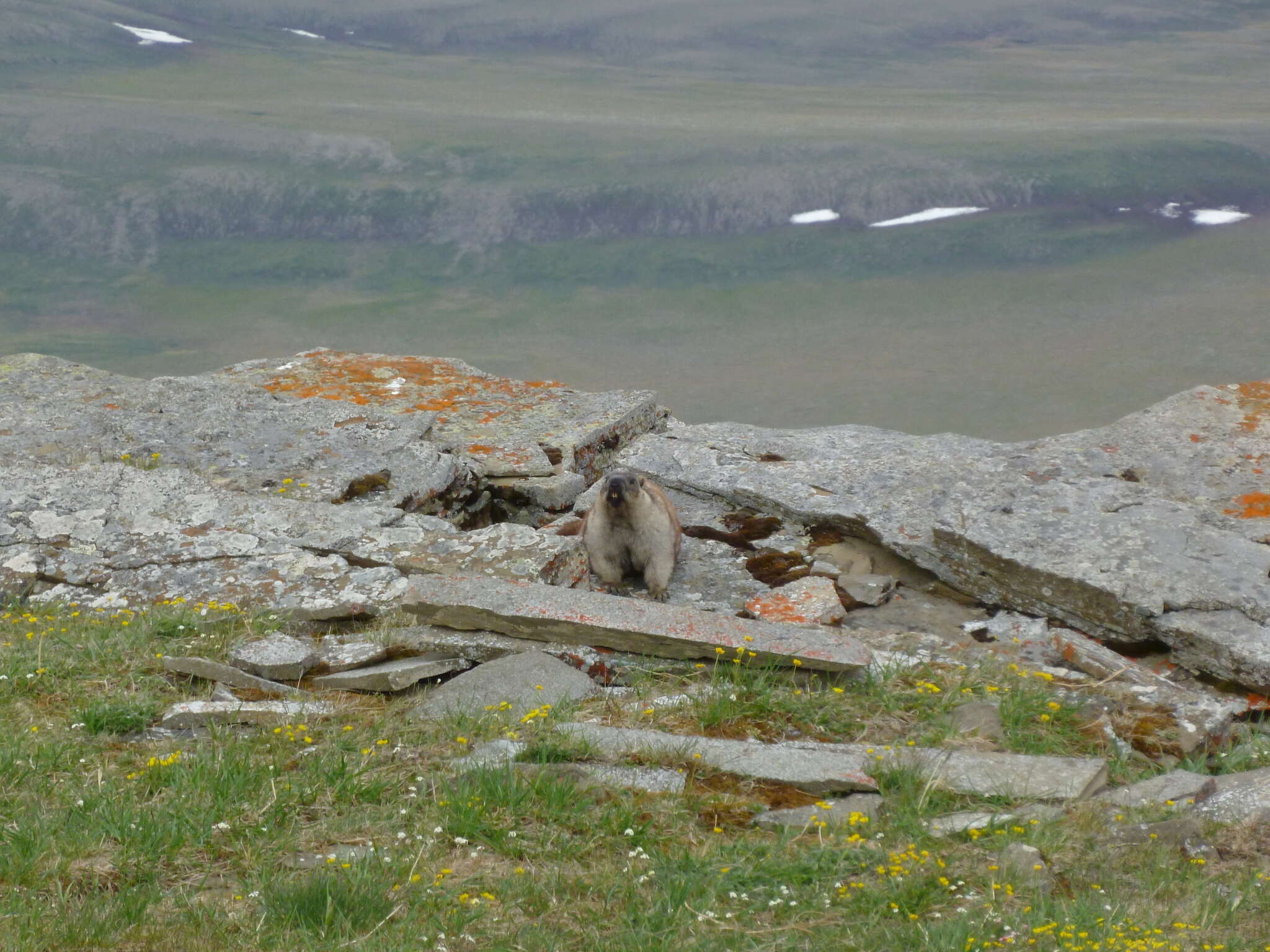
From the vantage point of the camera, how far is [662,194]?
24.3 m

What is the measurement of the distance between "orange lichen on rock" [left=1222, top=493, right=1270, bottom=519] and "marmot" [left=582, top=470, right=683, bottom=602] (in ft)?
13.8

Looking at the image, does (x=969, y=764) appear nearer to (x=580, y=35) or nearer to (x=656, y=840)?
(x=656, y=840)

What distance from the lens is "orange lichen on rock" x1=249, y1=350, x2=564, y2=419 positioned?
37.2ft

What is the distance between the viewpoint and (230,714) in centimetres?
541

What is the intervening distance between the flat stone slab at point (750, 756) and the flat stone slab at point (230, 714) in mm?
1237

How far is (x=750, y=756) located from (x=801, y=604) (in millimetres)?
2497

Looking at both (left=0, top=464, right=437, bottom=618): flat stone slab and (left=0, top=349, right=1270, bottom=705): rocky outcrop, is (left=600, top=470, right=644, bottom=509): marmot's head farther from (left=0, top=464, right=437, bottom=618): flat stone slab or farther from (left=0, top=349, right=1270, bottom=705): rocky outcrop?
(left=0, top=464, right=437, bottom=618): flat stone slab

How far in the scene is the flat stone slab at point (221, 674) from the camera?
588 cm

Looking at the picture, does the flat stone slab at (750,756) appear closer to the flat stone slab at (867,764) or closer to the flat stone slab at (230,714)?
the flat stone slab at (867,764)

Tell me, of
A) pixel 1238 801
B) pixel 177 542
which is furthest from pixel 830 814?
pixel 177 542

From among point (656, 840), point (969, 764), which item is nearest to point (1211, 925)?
point (969, 764)

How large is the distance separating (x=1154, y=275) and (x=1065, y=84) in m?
9.67

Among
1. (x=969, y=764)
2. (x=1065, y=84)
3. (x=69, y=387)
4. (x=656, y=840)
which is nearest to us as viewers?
(x=656, y=840)

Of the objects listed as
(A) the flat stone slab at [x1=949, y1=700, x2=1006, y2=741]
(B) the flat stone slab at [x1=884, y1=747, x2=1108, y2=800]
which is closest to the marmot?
(A) the flat stone slab at [x1=949, y1=700, x2=1006, y2=741]
